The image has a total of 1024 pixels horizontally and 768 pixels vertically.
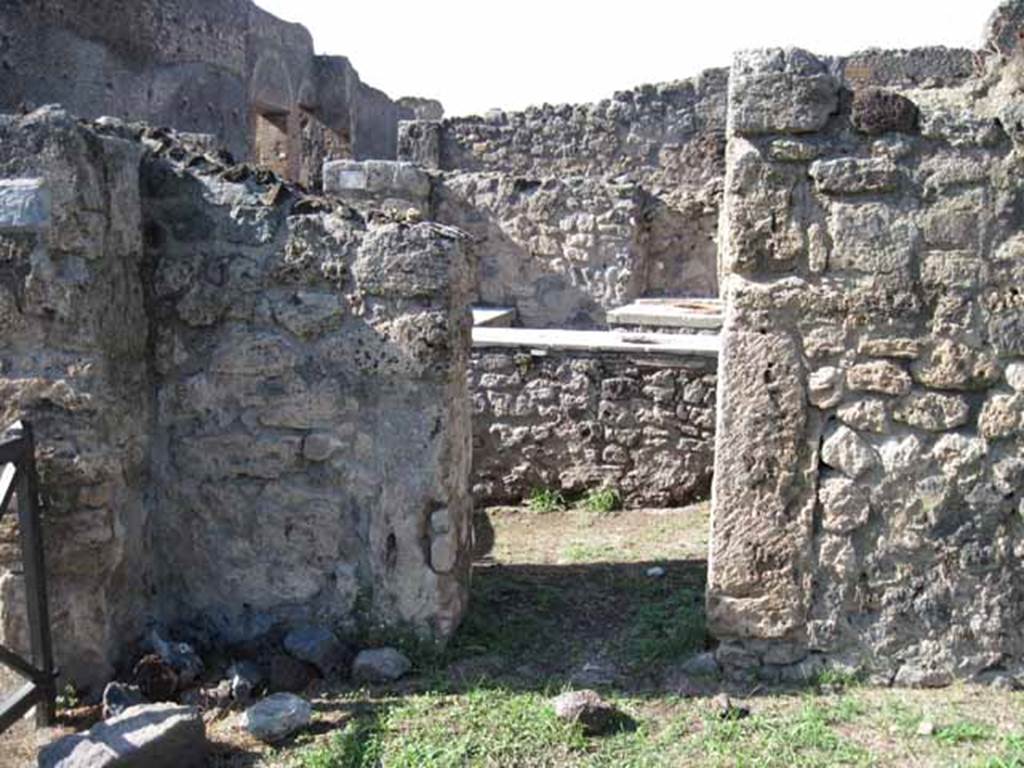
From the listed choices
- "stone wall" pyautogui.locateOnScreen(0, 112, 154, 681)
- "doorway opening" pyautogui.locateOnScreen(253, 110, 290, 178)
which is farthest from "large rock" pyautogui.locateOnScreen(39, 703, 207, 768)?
"doorway opening" pyautogui.locateOnScreen(253, 110, 290, 178)

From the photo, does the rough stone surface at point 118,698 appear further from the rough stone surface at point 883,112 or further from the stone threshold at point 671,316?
the stone threshold at point 671,316

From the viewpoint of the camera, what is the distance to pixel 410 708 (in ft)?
11.9

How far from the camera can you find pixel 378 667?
3.90 meters

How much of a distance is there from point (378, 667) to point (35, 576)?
4.02ft

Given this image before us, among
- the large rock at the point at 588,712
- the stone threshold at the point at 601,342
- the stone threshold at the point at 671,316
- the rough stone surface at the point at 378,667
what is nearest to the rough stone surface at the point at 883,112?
the large rock at the point at 588,712

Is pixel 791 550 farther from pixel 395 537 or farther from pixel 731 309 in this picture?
pixel 395 537

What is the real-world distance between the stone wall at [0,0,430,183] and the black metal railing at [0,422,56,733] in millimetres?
7038

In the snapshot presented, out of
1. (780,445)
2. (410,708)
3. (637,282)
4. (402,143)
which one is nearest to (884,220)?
(780,445)

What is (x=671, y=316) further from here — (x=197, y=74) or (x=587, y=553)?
(x=197, y=74)

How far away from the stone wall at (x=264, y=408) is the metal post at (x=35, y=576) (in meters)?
0.25

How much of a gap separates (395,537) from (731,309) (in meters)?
1.53

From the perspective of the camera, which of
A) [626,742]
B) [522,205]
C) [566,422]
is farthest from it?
[522,205]

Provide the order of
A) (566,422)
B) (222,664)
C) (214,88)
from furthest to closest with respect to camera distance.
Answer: (214,88) → (566,422) → (222,664)

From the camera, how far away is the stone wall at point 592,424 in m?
6.40
